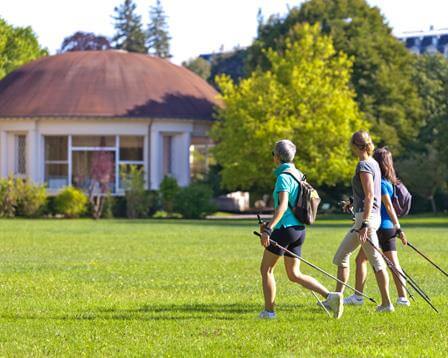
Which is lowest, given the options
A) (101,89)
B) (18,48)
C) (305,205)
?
(305,205)

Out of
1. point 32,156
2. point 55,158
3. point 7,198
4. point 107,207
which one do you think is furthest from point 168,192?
point 32,156

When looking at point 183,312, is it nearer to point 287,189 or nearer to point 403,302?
point 287,189

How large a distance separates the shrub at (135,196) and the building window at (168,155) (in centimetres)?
704

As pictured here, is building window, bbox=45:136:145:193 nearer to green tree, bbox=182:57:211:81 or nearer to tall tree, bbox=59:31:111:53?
tall tree, bbox=59:31:111:53

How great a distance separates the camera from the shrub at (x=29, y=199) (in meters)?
48.3

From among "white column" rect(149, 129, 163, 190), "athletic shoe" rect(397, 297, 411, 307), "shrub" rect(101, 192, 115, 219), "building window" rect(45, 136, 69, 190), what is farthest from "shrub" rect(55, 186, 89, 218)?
"athletic shoe" rect(397, 297, 411, 307)

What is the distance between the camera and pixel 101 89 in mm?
56531

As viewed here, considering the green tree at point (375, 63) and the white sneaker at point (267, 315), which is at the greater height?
the green tree at point (375, 63)

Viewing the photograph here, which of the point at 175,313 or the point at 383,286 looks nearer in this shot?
the point at 175,313

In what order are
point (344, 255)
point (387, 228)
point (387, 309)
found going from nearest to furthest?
1. point (387, 309)
2. point (344, 255)
3. point (387, 228)

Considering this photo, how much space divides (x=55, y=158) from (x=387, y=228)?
44.9 m

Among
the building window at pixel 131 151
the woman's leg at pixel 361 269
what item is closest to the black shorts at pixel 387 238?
the woman's leg at pixel 361 269

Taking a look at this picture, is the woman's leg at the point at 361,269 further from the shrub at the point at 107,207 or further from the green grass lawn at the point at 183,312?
the shrub at the point at 107,207

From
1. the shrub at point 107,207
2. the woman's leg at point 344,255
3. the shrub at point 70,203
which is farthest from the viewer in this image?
the shrub at point 107,207
